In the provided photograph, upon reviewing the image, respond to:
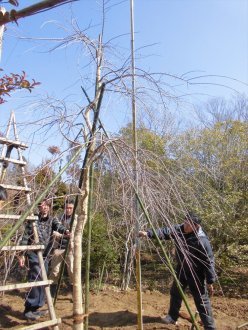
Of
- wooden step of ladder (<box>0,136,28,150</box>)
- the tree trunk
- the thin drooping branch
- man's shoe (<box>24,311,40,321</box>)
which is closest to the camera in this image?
the thin drooping branch

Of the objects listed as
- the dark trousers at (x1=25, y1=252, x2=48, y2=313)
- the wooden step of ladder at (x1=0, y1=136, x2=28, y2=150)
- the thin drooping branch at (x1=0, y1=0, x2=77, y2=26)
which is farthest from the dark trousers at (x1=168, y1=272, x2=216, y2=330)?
the thin drooping branch at (x1=0, y1=0, x2=77, y2=26)

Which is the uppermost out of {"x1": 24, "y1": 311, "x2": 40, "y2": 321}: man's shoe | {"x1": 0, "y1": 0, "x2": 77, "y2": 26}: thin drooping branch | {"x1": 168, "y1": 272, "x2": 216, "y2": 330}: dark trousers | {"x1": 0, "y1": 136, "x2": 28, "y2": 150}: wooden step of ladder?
{"x1": 0, "y1": 136, "x2": 28, "y2": 150}: wooden step of ladder

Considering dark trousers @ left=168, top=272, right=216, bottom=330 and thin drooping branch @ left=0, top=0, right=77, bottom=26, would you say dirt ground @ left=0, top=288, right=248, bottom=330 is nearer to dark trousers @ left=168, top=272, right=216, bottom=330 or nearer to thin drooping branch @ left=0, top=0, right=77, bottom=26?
dark trousers @ left=168, top=272, right=216, bottom=330

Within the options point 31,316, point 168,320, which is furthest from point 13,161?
point 168,320

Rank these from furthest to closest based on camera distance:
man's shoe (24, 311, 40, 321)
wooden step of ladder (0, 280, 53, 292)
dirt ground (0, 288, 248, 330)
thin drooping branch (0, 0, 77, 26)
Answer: man's shoe (24, 311, 40, 321)
dirt ground (0, 288, 248, 330)
wooden step of ladder (0, 280, 53, 292)
thin drooping branch (0, 0, 77, 26)

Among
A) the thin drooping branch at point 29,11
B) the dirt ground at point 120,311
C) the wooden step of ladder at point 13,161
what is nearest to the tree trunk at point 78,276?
the wooden step of ladder at point 13,161

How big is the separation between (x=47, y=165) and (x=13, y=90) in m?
0.60

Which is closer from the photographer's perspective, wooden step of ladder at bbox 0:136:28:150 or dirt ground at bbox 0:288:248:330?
wooden step of ladder at bbox 0:136:28:150

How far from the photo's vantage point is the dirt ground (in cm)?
488

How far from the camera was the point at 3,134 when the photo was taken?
A: 412 centimetres

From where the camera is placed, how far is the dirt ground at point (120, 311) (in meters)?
4.88

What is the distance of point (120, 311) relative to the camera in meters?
5.41

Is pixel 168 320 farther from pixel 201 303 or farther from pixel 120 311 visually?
pixel 120 311

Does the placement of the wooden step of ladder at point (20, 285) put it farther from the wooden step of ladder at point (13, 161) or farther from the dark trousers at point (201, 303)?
the dark trousers at point (201, 303)
